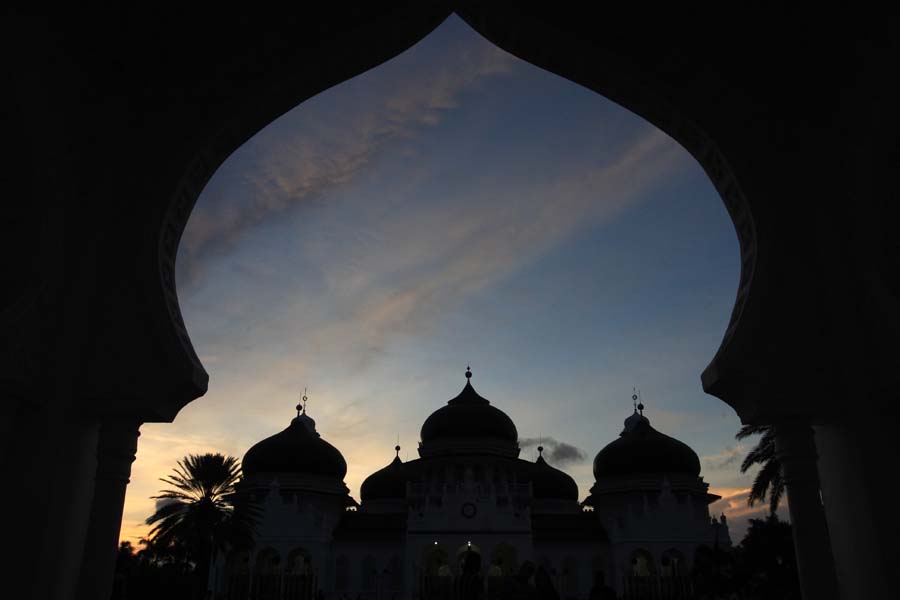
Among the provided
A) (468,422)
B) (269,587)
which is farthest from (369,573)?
(269,587)

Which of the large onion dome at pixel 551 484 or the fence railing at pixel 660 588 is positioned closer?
the fence railing at pixel 660 588

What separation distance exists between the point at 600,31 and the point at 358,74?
3120 mm

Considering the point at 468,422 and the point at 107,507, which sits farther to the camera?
the point at 468,422

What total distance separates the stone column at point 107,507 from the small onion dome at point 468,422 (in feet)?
103

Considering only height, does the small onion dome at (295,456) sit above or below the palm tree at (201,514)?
above

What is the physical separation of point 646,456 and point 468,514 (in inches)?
465

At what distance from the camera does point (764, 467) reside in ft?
69.9

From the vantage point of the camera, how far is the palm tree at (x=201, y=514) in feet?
80.4

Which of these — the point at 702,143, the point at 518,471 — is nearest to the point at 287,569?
the point at 518,471

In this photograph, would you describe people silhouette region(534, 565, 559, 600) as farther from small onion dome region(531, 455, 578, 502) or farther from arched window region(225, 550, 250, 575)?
small onion dome region(531, 455, 578, 502)

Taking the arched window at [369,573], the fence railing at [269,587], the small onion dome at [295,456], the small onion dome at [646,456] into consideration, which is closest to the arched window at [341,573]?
the arched window at [369,573]

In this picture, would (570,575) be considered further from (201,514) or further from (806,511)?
(806,511)

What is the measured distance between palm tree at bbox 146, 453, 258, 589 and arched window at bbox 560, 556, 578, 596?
16.5 metres

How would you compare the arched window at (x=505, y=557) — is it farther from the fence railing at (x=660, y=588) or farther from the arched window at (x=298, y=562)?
the fence railing at (x=660, y=588)
